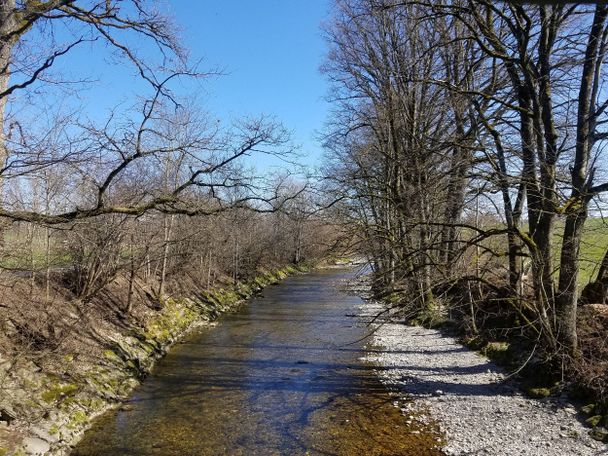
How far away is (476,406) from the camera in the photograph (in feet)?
29.2

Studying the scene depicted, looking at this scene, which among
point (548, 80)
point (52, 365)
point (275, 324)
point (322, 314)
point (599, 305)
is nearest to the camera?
point (548, 80)

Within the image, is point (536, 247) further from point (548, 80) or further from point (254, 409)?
point (254, 409)

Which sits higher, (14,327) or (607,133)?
(607,133)

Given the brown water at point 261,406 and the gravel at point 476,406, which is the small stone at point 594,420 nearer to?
the gravel at point 476,406

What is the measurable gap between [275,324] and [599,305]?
11.1 metres

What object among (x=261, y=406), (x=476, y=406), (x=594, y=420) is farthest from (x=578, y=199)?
(x=261, y=406)

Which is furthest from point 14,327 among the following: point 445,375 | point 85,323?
point 445,375

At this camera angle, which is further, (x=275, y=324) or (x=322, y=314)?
(x=322, y=314)

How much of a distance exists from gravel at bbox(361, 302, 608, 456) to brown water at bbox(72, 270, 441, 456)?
533 mm

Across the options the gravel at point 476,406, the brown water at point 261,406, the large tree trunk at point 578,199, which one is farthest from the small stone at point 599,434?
the brown water at point 261,406

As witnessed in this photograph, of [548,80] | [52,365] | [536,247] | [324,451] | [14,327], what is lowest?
[324,451]

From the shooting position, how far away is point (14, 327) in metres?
10.2

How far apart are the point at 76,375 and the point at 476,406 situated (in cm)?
811

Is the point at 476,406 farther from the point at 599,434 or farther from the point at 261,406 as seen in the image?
the point at 261,406
